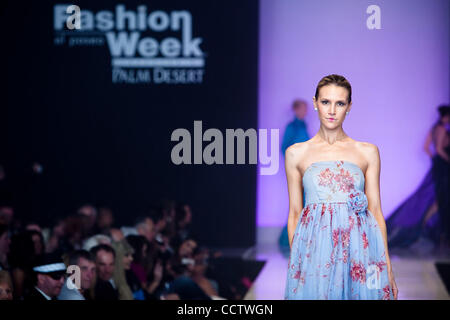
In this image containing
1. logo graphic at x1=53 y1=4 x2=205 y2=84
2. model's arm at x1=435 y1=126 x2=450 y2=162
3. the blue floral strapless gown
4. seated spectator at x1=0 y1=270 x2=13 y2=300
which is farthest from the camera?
model's arm at x1=435 y1=126 x2=450 y2=162

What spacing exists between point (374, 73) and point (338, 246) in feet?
10.8

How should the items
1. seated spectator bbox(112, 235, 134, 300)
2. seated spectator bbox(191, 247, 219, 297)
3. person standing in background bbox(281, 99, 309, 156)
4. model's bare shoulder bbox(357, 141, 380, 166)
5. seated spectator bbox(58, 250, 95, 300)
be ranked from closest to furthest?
1. model's bare shoulder bbox(357, 141, 380, 166)
2. seated spectator bbox(58, 250, 95, 300)
3. seated spectator bbox(112, 235, 134, 300)
4. seated spectator bbox(191, 247, 219, 297)
5. person standing in background bbox(281, 99, 309, 156)

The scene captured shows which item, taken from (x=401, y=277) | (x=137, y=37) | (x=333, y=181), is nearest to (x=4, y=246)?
(x=137, y=37)

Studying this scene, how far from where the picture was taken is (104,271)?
3773mm

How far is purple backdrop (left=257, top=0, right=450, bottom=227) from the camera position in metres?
5.45

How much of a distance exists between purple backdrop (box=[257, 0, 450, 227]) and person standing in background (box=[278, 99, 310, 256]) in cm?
9

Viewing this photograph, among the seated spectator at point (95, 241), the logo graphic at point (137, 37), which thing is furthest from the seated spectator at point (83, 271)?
the logo graphic at point (137, 37)

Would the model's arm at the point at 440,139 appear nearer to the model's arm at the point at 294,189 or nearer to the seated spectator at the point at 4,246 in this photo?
the seated spectator at the point at 4,246

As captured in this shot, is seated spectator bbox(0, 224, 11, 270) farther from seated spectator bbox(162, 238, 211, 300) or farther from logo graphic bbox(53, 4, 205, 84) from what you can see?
logo graphic bbox(53, 4, 205, 84)

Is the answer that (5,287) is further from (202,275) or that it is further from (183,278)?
(202,275)

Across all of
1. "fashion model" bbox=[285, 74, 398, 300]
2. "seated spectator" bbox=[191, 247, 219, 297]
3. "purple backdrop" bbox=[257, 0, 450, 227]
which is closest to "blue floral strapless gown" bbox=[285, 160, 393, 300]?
"fashion model" bbox=[285, 74, 398, 300]

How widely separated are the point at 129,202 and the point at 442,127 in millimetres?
2974

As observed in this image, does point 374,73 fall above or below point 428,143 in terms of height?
above
